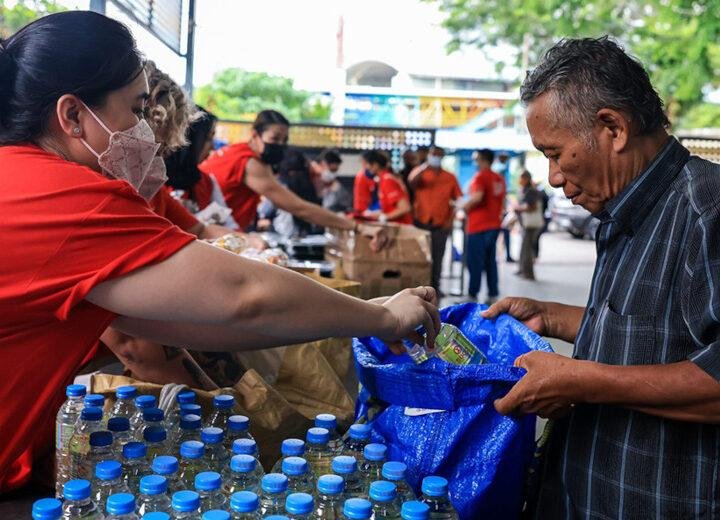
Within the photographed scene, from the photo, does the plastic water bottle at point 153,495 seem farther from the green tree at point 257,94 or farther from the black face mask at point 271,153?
the green tree at point 257,94

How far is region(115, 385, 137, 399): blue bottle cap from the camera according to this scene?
1983 mm

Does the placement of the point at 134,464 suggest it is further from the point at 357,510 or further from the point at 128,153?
the point at 128,153

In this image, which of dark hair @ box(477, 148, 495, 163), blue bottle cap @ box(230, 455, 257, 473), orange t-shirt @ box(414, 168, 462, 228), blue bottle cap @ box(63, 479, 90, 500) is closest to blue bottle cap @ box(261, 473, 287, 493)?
blue bottle cap @ box(230, 455, 257, 473)

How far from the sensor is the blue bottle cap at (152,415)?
1846 millimetres

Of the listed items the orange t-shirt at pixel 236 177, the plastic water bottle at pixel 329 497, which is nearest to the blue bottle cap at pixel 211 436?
the plastic water bottle at pixel 329 497

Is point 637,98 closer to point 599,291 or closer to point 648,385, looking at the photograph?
point 599,291

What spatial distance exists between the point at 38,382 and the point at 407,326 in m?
0.80

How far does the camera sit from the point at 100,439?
1.62 metres

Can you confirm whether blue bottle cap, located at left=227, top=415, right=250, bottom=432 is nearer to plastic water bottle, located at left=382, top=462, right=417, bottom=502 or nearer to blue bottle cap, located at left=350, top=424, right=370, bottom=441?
blue bottle cap, located at left=350, top=424, right=370, bottom=441

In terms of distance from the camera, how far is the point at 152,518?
1.23 meters

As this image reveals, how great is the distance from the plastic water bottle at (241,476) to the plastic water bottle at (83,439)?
354mm

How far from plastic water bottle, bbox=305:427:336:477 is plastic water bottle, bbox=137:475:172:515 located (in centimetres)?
39

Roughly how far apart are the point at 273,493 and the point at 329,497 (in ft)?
0.36

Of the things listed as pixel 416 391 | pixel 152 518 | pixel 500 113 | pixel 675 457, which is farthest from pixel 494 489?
pixel 500 113
